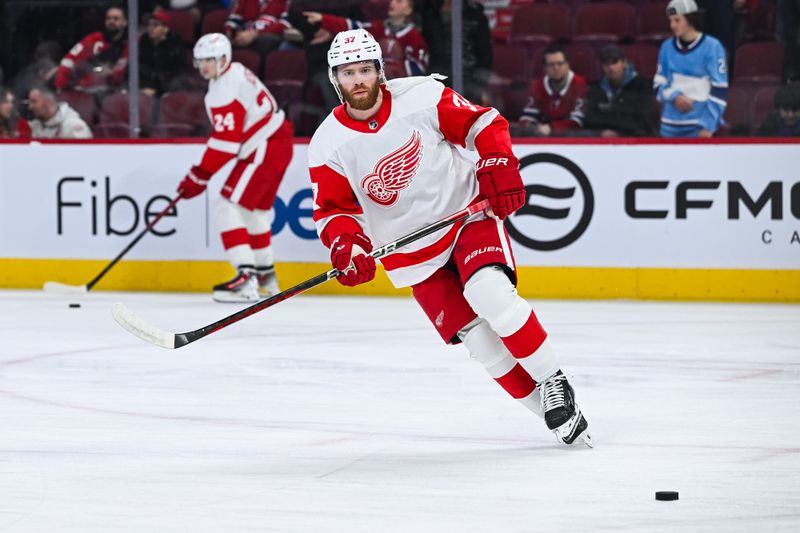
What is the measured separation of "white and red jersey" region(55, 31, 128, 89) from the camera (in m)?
7.82

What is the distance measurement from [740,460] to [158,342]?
5.17 feet

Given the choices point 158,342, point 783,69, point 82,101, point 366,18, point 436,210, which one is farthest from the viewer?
point 82,101

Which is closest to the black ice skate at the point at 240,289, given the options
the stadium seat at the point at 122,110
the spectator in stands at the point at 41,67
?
the stadium seat at the point at 122,110

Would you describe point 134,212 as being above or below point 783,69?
below

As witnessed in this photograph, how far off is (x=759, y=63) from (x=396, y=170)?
365 centimetres

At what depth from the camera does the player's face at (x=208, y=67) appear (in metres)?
7.24

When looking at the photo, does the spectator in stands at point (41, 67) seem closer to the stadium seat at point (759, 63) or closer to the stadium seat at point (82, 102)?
the stadium seat at point (82, 102)

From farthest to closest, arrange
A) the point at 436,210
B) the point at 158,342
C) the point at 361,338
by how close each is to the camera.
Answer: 1. the point at 361,338
2. the point at 158,342
3. the point at 436,210

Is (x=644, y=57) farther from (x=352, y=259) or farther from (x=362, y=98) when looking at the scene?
(x=352, y=259)

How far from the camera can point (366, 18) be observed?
24.5 ft

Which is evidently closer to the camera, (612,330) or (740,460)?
(740,460)

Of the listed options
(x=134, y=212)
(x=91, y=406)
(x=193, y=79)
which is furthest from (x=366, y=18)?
(x=91, y=406)

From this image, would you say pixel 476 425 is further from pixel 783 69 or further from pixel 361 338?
pixel 783 69

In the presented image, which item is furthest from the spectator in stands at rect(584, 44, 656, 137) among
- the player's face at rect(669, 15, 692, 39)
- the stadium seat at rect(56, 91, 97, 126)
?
the stadium seat at rect(56, 91, 97, 126)
